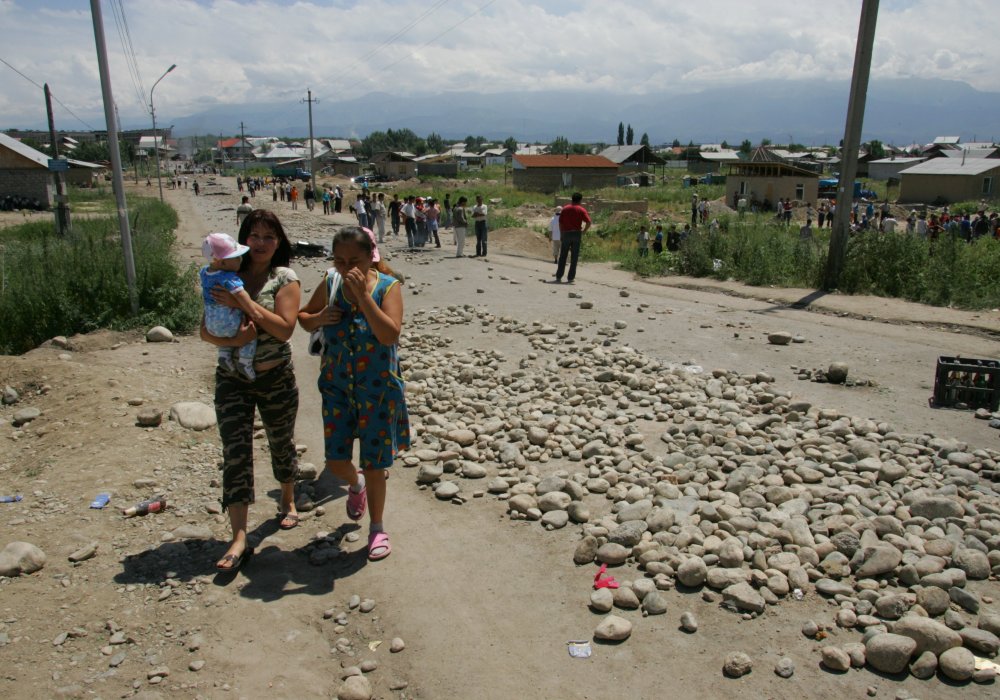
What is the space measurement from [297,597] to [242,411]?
3.43 ft

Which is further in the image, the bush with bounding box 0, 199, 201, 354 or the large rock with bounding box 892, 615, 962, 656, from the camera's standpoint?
the bush with bounding box 0, 199, 201, 354

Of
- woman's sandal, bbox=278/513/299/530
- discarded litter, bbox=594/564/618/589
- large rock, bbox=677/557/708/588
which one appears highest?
large rock, bbox=677/557/708/588

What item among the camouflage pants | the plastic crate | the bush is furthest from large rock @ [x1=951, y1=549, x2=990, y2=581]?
the bush

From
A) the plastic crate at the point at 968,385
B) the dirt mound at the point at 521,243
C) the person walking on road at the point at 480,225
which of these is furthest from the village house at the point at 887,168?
the plastic crate at the point at 968,385

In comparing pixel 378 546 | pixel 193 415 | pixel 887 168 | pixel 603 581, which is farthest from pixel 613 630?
pixel 887 168

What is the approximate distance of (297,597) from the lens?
389 centimetres

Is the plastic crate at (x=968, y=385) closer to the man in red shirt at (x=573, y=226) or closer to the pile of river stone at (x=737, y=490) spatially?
the pile of river stone at (x=737, y=490)

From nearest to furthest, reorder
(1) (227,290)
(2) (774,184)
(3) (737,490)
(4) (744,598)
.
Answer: (4) (744,598) < (1) (227,290) < (3) (737,490) < (2) (774,184)

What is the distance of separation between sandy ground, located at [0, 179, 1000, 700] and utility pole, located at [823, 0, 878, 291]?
717 cm

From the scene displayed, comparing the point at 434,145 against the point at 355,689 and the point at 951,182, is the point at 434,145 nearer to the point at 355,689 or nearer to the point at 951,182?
the point at 951,182

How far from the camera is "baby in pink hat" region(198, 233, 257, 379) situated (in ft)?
12.5

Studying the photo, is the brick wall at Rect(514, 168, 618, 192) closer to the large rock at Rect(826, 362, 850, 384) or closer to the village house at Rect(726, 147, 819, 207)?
the village house at Rect(726, 147, 819, 207)

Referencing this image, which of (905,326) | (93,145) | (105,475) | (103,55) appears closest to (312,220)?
(103,55)

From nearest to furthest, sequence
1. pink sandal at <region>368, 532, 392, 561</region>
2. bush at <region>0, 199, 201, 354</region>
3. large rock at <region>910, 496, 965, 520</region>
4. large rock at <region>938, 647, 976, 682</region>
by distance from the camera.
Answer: large rock at <region>938, 647, 976, 682</region> < pink sandal at <region>368, 532, 392, 561</region> < large rock at <region>910, 496, 965, 520</region> < bush at <region>0, 199, 201, 354</region>
